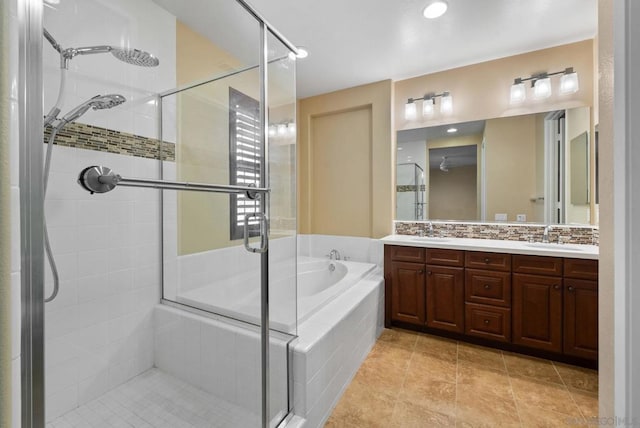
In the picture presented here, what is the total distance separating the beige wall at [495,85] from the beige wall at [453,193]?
538 mm

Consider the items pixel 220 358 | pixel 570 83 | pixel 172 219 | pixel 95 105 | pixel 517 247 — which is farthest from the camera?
pixel 570 83

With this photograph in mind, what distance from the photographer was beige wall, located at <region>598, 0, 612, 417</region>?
2.82 feet

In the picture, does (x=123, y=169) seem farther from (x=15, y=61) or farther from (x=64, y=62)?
(x=15, y=61)

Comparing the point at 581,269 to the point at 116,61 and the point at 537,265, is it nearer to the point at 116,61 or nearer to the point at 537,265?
the point at 537,265

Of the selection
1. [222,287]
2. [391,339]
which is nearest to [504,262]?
[391,339]

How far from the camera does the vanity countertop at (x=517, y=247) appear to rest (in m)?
2.01

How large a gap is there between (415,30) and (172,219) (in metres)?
2.25

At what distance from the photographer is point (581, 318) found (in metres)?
1.98

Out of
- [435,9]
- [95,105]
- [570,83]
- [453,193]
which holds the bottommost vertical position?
[453,193]

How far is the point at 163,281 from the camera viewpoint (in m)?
1.62

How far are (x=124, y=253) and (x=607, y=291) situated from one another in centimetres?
207

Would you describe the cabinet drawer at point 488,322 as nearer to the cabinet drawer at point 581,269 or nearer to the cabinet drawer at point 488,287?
the cabinet drawer at point 488,287

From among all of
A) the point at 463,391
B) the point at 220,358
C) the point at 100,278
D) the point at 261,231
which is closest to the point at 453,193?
the point at 463,391

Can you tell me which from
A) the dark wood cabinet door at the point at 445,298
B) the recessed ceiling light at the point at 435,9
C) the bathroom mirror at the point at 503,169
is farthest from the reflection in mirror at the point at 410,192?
the recessed ceiling light at the point at 435,9
